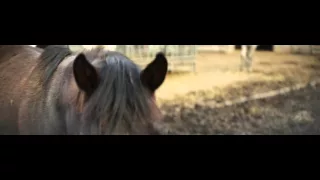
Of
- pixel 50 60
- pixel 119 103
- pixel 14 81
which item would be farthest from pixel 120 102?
pixel 14 81

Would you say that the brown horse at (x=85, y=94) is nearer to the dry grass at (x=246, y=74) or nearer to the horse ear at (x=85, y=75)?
the horse ear at (x=85, y=75)

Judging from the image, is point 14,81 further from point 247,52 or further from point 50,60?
point 247,52

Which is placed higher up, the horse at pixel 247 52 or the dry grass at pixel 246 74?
the horse at pixel 247 52

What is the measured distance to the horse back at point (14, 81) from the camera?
5.42 ft

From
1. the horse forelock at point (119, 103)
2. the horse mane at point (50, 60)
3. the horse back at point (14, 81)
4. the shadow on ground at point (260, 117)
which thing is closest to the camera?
the horse forelock at point (119, 103)

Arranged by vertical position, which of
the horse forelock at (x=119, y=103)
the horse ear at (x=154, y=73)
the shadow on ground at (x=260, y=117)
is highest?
the horse ear at (x=154, y=73)

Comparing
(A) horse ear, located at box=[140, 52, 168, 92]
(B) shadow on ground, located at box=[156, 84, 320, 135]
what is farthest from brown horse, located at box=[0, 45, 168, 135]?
(B) shadow on ground, located at box=[156, 84, 320, 135]

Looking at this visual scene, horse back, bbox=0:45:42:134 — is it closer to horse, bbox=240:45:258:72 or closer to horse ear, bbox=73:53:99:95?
horse ear, bbox=73:53:99:95

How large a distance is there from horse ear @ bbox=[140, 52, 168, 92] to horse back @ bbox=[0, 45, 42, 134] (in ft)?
1.85

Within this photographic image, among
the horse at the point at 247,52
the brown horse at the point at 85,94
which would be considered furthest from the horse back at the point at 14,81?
the horse at the point at 247,52

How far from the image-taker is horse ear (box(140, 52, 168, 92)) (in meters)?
1.33
